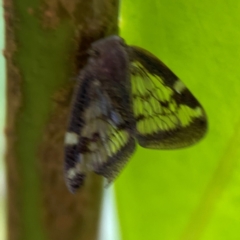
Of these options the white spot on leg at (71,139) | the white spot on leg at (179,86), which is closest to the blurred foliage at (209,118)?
the white spot on leg at (179,86)

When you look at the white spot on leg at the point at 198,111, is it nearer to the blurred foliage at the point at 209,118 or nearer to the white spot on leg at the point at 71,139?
the blurred foliage at the point at 209,118

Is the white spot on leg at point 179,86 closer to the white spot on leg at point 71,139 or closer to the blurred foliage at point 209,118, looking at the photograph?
the blurred foliage at point 209,118

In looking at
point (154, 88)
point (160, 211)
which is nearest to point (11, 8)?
point (154, 88)

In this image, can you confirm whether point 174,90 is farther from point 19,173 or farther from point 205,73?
point 19,173

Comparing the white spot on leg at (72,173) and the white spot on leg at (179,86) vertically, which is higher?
the white spot on leg at (179,86)

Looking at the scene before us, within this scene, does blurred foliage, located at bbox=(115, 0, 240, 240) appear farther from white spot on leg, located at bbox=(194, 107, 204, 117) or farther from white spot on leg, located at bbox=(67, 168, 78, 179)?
white spot on leg, located at bbox=(67, 168, 78, 179)

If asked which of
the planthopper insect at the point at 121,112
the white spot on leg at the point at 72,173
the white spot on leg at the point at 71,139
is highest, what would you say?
the planthopper insect at the point at 121,112
